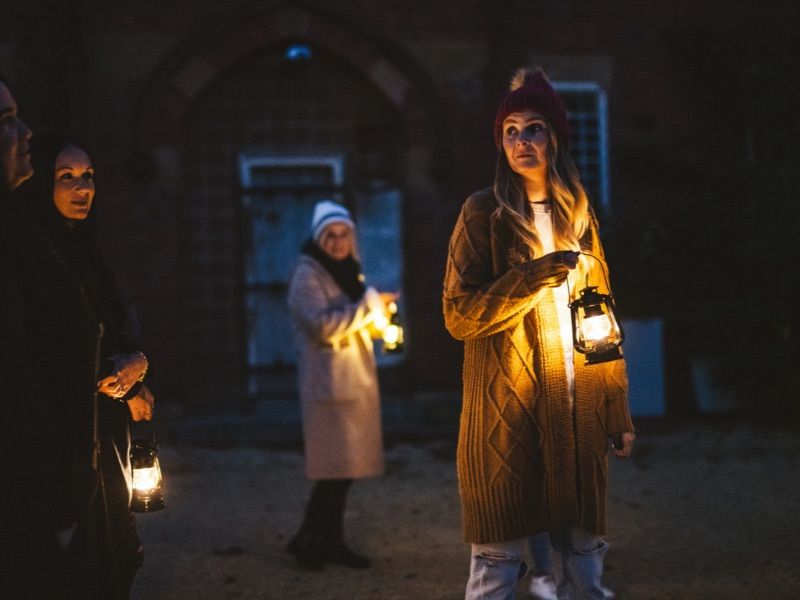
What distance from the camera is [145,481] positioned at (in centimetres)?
311

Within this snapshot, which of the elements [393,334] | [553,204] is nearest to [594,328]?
[553,204]

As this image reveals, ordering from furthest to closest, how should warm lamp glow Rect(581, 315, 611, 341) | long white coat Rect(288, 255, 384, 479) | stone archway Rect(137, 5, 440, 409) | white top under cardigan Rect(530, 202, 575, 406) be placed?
stone archway Rect(137, 5, 440, 409), long white coat Rect(288, 255, 384, 479), white top under cardigan Rect(530, 202, 575, 406), warm lamp glow Rect(581, 315, 611, 341)

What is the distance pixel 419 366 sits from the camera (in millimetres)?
9016

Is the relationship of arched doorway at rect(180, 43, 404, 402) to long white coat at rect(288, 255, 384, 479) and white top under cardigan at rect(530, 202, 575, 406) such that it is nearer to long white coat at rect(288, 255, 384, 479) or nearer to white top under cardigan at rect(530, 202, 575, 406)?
long white coat at rect(288, 255, 384, 479)

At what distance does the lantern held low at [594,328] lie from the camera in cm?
278

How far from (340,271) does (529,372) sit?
2.32 metres

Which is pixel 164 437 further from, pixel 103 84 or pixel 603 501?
pixel 603 501

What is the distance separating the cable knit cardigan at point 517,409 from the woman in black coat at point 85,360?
1.07 m

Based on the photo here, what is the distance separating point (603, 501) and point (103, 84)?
701 centimetres

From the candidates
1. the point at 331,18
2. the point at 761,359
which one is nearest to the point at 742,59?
the point at 761,359

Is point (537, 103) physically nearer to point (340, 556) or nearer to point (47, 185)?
point (47, 185)

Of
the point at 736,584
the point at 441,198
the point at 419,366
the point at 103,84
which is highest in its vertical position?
the point at 103,84

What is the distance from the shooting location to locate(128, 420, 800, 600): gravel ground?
4445 mm

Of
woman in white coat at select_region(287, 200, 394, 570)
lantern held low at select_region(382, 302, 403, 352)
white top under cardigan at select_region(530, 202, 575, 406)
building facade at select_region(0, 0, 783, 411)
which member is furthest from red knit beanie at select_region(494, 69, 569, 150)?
building facade at select_region(0, 0, 783, 411)
